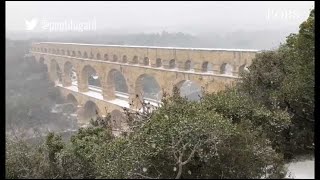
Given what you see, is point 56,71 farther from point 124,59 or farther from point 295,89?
point 295,89

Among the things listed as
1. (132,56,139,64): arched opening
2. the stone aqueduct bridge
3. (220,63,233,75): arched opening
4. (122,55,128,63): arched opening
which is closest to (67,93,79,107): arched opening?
the stone aqueduct bridge

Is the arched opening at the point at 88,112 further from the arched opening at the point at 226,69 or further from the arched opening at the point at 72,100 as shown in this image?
the arched opening at the point at 226,69

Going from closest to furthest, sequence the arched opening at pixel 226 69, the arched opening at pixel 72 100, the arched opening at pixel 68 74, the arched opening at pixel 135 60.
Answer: the arched opening at pixel 226 69 < the arched opening at pixel 135 60 < the arched opening at pixel 72 100 < the arched opening at pixel 68 74

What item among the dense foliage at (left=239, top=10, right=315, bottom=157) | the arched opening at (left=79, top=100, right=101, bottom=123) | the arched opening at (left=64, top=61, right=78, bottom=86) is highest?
the dense foliage at (left=239, top=10, right=315, bottom=157)

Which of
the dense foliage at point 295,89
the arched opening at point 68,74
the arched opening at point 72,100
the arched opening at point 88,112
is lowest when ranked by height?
the arched opening at point 88,112

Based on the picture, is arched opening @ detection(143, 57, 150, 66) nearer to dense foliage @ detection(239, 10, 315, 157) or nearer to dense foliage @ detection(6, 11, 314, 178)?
dense foliage @ detection(239, 10, 315, 157)

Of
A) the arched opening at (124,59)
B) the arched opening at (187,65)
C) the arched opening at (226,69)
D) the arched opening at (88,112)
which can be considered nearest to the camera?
the arched opening at (226,69)

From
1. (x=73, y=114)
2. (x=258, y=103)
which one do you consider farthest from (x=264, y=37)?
(x=258, y=103)

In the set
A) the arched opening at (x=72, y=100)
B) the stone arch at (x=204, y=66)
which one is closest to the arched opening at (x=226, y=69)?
the stone arch at (x=204, y=66)

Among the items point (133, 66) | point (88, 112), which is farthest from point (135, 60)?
point (88, 112)

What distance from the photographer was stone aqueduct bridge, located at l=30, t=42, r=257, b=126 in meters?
20.2

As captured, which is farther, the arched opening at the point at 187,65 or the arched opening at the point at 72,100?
the arched opening at the point at 72,100

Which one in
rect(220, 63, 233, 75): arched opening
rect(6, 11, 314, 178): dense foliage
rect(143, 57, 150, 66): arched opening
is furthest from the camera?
rect(143, 57, 150, 66): arched opening

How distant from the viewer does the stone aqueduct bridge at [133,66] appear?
20.2 meters
